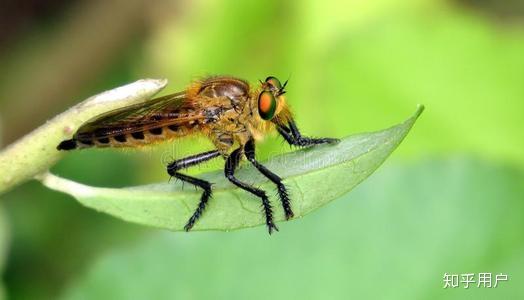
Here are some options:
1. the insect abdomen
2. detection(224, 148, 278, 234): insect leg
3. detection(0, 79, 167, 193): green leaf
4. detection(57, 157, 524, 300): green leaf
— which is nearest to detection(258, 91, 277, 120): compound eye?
detection(224, 148, 278, 234): insect leg

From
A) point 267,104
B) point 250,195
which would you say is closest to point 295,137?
point 267,104

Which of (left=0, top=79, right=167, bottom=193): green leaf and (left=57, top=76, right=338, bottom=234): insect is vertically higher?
(left=0, top=79, right=167, bottom=193): green leaf

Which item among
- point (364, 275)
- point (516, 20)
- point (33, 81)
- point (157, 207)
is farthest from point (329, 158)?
point (33, 81)

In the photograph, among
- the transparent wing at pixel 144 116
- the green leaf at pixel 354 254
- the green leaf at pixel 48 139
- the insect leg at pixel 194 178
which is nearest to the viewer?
the green leaf at pixel 48 139

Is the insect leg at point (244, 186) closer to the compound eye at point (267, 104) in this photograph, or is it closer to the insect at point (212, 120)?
the insect at point (212, 120)

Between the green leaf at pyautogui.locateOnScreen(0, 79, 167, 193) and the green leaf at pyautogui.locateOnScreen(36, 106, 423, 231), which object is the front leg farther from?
the green leaf at pyautogui.locateOnScreen(0, 79, 167, 193)

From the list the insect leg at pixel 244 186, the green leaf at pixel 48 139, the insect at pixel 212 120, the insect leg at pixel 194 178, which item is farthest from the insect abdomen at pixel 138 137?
the green leaf at pixel 48 139

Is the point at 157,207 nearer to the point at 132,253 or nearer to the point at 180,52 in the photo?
the point at 132,253
